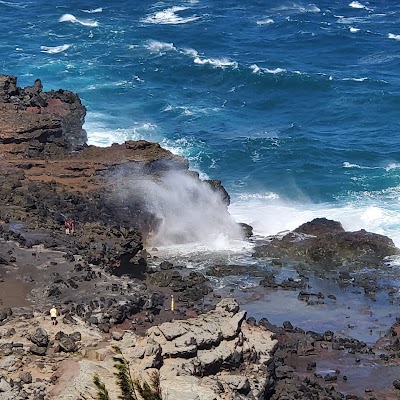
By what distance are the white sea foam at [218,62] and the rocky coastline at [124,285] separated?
35.8m

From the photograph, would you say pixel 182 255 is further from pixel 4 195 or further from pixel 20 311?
pixel 20 311

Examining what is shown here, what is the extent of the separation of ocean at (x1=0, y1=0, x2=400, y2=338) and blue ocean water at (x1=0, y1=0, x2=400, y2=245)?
173 mm

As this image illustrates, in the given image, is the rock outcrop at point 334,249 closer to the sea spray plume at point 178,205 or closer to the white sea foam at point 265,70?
the sea spray plume at point 178,205

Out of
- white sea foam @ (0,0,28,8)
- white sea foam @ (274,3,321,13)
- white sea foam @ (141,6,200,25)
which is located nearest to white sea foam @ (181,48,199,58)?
white sea foam @ (141,6,200,25)

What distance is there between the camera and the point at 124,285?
41781 mm

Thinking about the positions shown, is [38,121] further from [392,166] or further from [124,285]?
[392,166]

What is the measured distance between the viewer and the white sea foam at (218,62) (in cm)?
9669

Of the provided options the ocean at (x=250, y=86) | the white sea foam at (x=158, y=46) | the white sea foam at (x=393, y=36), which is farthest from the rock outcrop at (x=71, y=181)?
the white sea foam at (x=393, y=36)

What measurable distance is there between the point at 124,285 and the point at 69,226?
786cm

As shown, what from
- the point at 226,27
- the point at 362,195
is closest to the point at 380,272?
the point at 362,195

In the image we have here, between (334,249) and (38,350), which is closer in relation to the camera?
(38,350)

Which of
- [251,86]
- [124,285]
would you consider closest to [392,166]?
[251,86]

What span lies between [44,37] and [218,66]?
24288mm

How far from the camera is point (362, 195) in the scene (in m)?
67.8
